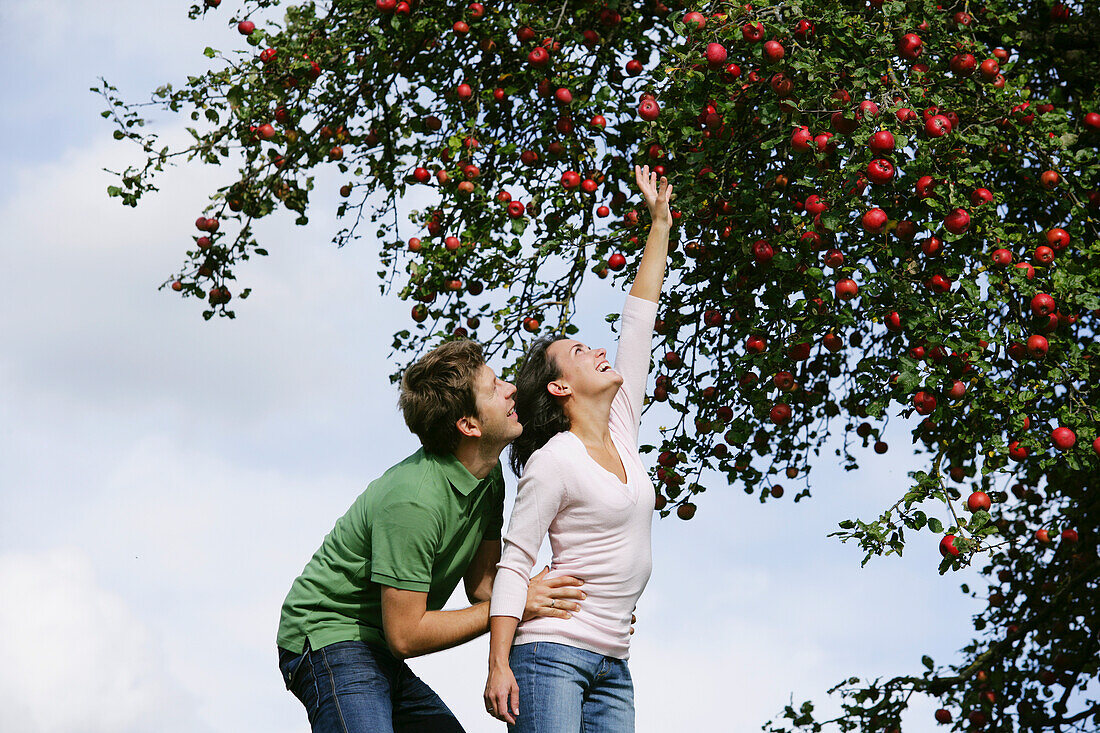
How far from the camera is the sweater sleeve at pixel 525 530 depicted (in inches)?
121

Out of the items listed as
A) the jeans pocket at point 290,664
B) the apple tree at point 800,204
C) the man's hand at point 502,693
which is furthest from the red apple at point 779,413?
the jeans pocket at point 290,664

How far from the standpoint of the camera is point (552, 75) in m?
5.54

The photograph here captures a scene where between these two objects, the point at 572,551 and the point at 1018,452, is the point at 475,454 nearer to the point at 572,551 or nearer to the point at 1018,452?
the point at 572,551

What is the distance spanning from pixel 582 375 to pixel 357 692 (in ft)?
3.79

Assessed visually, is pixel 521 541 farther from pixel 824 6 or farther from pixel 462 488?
pixel 824 6

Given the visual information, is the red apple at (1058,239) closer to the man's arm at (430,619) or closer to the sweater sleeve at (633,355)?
the sweater sleeve at (633,355)

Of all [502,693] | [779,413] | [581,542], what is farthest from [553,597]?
[779,413]

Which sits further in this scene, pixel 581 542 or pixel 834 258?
pixel 834 258

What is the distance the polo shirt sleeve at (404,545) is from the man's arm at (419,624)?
0.12 ft

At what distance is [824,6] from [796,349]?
1450mm

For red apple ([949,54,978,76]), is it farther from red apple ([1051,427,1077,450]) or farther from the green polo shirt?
the green polo shirt

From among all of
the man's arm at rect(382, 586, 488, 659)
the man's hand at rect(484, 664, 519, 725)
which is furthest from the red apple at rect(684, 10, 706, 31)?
the man's hand at rect(484, 664, 519, 725)

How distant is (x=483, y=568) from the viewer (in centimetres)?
358

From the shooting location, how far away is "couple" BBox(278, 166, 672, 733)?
3.09 m
